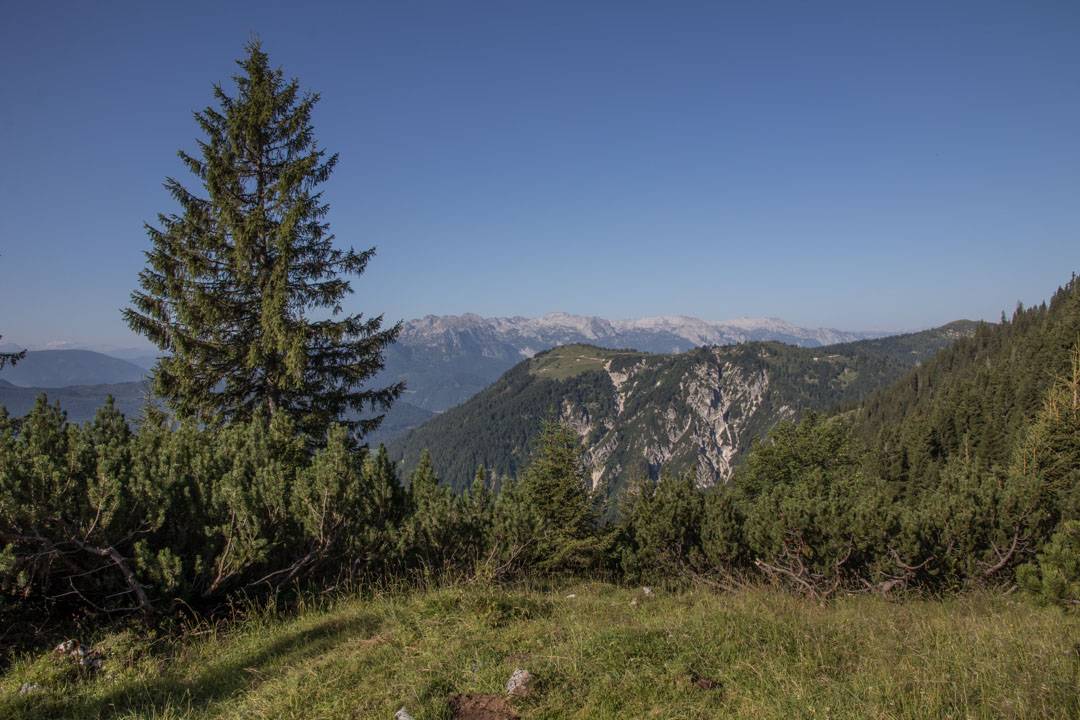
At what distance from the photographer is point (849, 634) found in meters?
5.64

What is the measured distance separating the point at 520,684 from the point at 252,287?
47.2 ft

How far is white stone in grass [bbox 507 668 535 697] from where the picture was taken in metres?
4.48

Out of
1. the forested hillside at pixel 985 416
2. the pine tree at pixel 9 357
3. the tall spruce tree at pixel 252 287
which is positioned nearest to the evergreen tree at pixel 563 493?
the tall spruce tree at pixel 252 287

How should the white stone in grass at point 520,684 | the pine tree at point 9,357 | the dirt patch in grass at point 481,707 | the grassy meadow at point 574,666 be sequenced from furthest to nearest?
the pine tree at point 9,357
the white stone in grass at point 520,684
the dirt patch in grass at point 481,707
the grassy meadow at point 574,666

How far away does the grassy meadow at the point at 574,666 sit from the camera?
163 inches

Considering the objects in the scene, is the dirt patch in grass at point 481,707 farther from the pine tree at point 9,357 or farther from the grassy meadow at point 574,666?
the pine tree at point 9,357

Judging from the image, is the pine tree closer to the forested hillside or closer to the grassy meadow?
the grassy meadow

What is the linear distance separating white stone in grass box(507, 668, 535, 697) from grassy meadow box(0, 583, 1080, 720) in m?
0.08

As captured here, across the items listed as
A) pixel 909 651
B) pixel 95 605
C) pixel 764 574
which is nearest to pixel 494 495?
pixel 764 574

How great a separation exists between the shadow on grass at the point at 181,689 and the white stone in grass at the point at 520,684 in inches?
92.3

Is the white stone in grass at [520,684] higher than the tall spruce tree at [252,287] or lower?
lower

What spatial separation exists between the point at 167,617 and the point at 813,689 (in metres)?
7.37

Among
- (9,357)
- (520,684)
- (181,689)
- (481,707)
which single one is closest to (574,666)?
(520,684)

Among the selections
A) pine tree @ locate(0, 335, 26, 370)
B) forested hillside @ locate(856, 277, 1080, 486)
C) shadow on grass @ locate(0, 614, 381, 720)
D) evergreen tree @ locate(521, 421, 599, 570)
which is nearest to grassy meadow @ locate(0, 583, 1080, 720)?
shadow on grass @ locate(0, 614, 381, 720)
